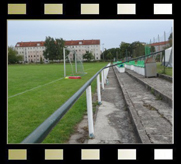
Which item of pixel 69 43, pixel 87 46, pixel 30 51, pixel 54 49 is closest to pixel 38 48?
pixel 30 51

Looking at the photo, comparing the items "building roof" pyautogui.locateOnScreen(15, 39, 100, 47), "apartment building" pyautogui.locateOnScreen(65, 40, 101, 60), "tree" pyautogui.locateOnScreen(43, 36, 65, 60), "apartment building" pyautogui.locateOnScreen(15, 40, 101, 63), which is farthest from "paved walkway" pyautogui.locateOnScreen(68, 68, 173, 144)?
"building roof" pyautogui.locateOnScreen(15, 39, 100, 47)

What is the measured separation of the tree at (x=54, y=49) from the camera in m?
87.1

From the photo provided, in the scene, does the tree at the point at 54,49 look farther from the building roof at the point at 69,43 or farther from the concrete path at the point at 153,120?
the concrete path at the point at 153,120

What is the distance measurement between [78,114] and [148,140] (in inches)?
91.1

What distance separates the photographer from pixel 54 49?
289 ft

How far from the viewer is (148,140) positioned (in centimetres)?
308

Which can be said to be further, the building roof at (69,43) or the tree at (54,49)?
the building roof at (69,43)

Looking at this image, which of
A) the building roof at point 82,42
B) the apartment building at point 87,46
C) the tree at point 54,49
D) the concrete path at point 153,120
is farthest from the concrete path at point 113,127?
the building roof at point 82,42

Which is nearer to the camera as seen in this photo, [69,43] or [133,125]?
[133,125]

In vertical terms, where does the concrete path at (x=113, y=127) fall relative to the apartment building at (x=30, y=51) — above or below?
below

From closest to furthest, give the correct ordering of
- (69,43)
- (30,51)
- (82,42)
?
1. (30,51)
2. (69,43)
3. (82,42)

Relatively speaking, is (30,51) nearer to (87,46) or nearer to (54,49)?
(54,49)
